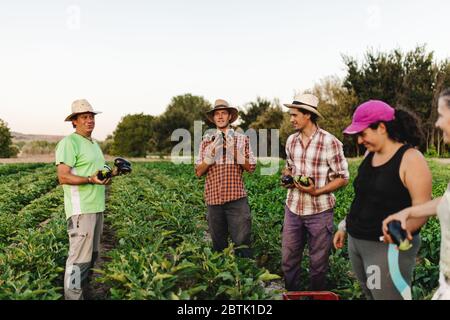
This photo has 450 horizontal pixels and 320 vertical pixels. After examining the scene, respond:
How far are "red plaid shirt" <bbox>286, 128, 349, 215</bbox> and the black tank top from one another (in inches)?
35.8

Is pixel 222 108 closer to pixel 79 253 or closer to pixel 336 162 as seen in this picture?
pixel 336 162

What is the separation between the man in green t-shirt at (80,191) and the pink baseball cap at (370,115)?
2.21 meters

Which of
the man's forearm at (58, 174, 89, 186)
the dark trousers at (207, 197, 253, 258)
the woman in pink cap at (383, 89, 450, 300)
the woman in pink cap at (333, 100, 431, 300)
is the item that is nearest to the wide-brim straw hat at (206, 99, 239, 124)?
the dark trousers at (207, 197, 253, 258)

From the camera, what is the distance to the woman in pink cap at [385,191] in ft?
8.93

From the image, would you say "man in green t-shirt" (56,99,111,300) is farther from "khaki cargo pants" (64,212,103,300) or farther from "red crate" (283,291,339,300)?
"red crate" (283,291,339,300)

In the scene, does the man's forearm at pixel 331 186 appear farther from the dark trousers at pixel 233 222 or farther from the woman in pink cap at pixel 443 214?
the woman in pink cap at pixel 443 214

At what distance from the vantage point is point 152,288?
353 centimetres

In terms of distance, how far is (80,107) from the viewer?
4.16 metres

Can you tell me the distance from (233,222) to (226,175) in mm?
495

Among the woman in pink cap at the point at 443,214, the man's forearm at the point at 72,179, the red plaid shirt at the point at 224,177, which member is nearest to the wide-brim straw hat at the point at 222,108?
the red plaid shirt at the point at 224,177

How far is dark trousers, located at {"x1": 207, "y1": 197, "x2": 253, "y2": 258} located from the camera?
4.68m

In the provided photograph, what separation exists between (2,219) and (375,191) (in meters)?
6.84
